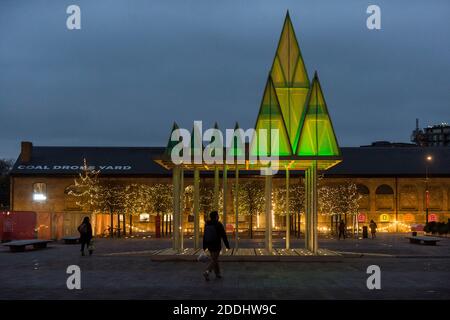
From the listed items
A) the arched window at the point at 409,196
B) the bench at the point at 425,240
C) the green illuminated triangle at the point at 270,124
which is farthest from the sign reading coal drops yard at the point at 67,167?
the green illuminated triangle at the point at 270,124

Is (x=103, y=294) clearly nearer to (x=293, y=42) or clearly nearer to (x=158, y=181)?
(x=293, y=42)

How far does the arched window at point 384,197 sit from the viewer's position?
6750 centimetres

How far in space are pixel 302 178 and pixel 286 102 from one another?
125 ft

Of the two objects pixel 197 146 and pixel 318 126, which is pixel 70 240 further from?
pixel 318 126

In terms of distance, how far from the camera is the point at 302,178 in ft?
217

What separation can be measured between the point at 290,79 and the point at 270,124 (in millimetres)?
3298

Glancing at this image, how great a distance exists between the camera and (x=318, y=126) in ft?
87.1

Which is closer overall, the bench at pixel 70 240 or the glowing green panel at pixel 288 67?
the glowing green panel at pixel 288 67

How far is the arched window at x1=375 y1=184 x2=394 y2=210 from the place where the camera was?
221ft

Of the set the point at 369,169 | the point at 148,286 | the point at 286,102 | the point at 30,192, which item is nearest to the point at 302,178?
the point at 369,169

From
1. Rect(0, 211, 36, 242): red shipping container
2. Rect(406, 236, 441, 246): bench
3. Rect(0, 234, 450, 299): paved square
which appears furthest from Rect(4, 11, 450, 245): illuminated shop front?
Rect(0, 234, 450, 299): paved square

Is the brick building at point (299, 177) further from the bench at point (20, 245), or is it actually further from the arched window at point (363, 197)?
the bench at point (20, 245)

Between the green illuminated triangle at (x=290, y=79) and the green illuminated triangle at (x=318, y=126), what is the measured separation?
2112 mm

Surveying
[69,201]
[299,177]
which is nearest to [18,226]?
[69,201]
